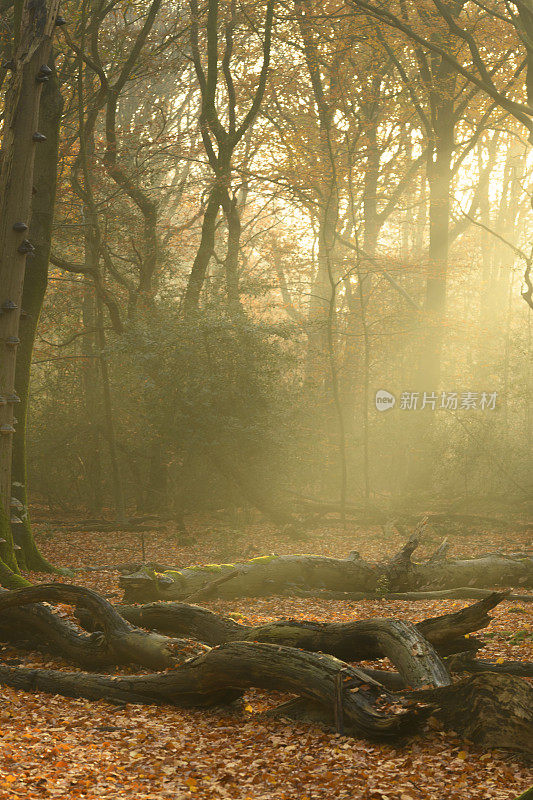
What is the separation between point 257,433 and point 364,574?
20.1ft

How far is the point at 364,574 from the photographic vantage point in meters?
9.14

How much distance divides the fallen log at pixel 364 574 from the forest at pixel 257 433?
0.04 m

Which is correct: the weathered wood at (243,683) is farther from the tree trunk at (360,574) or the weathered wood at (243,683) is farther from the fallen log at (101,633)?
the tree trunk at (360,574)

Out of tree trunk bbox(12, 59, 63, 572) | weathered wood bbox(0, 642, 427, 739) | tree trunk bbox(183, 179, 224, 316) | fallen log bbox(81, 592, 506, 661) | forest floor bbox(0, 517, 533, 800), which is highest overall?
tree trunk bbox(183, 179, 224, 316)

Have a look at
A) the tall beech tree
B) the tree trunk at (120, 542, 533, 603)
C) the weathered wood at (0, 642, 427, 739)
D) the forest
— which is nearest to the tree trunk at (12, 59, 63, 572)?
the forest

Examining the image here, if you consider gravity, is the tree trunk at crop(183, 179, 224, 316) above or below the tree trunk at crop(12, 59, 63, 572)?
above

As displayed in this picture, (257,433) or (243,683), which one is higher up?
(257,433)

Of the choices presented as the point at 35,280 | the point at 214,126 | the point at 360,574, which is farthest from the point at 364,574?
the point at 214,126

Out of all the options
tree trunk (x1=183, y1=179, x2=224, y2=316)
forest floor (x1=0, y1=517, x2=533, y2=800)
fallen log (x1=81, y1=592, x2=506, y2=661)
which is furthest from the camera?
tree trunk (x1=183, y1=179, x2=224, y2=316)

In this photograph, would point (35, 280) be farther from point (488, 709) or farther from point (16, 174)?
point (488, 709)

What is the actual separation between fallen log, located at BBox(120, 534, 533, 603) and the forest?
0.12 feet

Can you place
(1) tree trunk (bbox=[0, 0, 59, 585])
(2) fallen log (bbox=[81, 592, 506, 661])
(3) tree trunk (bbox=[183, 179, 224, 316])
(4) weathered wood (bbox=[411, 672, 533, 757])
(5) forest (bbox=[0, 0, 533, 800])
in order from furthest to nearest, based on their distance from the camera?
(3) tree trunk (bbox=[183, 179, 224, 316]) → (1) tree trunk (bbox=[0, 0, 59, 585]) → (2) fallen log (bbox=[81, 592, 506, 661]) → (5) forest (bbox=[0, 0, 533, 800]) → (4) weathered wood (bbox=[411, 672, 533, 757])

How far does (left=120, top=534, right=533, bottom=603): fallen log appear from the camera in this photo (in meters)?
8.98

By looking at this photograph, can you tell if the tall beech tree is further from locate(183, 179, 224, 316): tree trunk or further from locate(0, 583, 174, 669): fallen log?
locate(0, 583, 174, 669): fallen log
